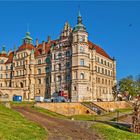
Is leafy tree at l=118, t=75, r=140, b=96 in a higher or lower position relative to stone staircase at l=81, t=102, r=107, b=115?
higher

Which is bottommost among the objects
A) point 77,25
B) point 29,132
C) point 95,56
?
point 29,132

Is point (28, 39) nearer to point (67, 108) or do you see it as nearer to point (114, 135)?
point (67, 108)

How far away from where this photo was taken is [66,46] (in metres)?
91.2

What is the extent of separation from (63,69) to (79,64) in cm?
765

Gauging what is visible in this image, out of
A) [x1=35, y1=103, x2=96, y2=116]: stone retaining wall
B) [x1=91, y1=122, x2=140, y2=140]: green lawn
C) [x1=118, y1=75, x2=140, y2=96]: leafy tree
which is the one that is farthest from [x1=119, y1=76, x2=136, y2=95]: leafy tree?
[x1=91, y1=122, x2=140, y2=140]: green lawn

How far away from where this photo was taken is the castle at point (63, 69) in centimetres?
8631

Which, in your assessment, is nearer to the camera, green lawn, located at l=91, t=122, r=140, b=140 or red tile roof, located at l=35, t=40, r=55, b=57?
green lawn, located at l=91, t=122, r=140, b=140

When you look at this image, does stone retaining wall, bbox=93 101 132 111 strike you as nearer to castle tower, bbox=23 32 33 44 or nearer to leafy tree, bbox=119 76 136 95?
leafy tree, bbox=119 76 136 95

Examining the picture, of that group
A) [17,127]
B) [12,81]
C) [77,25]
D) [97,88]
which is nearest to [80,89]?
[97,88]

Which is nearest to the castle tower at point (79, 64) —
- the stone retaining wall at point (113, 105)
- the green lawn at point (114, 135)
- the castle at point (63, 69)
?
the castle at point (63, 69)

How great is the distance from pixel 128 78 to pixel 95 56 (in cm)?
2359

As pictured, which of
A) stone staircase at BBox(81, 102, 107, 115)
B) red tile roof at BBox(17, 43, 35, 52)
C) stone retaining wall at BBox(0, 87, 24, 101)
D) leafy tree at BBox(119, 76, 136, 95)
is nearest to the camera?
stone staircase at BBox(81, 102, 107, 115)

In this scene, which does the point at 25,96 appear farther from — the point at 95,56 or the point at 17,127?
the point at 17,127

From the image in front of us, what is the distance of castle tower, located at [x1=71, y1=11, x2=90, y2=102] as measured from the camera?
8450 centimetres
